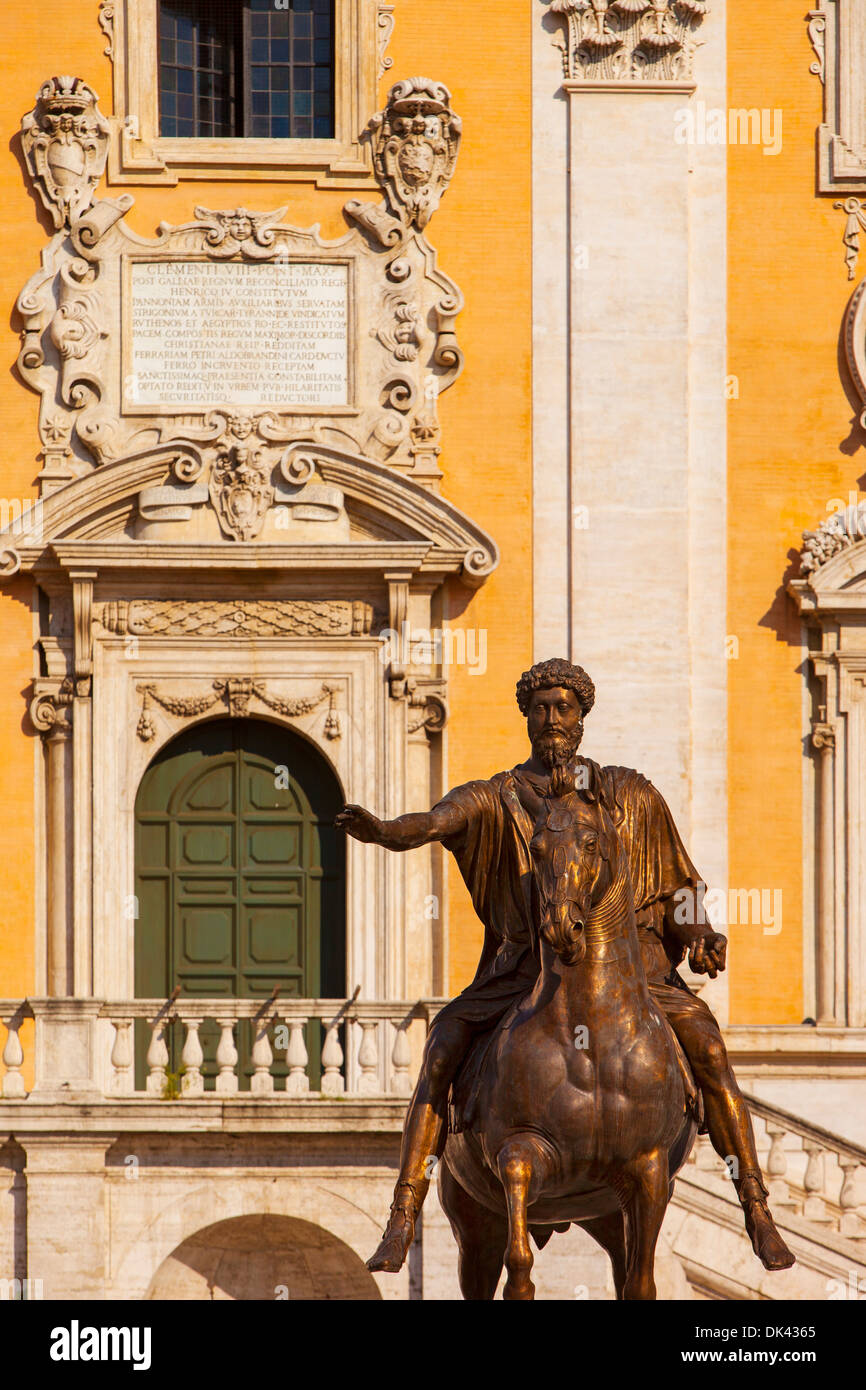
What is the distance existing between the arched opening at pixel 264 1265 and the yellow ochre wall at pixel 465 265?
2.34 meters

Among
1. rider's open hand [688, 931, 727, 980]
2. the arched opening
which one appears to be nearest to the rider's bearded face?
rider's open hand [688, 931, 727, 980]

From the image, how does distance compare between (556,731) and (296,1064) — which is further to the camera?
(296,1064)

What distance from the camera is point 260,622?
54.2ft

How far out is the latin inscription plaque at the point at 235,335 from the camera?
16.6 metres

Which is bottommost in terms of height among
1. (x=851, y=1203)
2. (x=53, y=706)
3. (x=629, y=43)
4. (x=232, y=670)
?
(x=851, y=1203)

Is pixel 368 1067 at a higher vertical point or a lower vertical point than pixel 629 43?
lower

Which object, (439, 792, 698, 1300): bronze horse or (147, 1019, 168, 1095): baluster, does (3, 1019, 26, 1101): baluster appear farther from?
(439, 792, 698, 1300): bronze horse

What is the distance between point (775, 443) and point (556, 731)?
7890 mm

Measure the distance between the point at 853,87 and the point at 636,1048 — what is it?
9.51m

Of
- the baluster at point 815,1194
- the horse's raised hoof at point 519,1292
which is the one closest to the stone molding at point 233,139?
the baluster at point 815,1194

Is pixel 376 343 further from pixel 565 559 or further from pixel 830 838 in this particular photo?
pixel 830 838

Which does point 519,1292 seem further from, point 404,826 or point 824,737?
point 824,737

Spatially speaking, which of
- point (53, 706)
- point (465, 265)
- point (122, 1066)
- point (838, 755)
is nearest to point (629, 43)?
point (465, 265)

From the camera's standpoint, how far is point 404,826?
8852 millimetres
